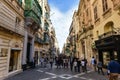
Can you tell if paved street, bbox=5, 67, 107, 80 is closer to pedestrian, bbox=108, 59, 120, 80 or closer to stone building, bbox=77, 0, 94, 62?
pedestrian, bbox=108, 59, 120, 80

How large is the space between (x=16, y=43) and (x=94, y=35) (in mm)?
10855

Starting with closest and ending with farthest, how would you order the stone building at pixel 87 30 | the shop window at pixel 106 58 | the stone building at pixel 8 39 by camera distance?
the stone building at pixel 8 39 < the shop window at pixel 106 58 < the stone building at pixel 87 30

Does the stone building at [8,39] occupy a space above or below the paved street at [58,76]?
above

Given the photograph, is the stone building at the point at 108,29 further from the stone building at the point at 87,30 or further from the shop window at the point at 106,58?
the stone building at the point at 87,30

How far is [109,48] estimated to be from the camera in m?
13.5

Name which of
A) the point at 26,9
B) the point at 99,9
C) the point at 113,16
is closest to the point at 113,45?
the point at 113,16

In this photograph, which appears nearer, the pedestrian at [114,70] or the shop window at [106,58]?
the pedestrian at [114,70]

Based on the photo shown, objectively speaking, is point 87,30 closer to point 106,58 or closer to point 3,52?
point 106,58

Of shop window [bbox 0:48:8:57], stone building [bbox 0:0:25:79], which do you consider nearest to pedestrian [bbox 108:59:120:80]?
stone building [bbox 0:0:25:79]

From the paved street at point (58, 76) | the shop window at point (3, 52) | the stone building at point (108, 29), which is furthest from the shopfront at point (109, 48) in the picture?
the shop window at point (3, 52)

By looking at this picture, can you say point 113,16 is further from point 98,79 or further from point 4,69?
point 4,69

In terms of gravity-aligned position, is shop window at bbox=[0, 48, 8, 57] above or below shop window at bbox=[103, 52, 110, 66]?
above

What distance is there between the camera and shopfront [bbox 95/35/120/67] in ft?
38.0

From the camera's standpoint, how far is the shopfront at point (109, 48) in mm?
11595
